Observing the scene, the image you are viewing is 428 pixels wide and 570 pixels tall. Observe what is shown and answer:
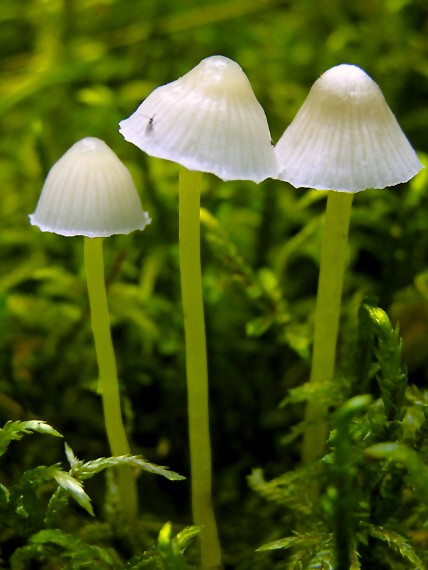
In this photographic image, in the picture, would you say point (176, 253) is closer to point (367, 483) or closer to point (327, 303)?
point (327, 303)

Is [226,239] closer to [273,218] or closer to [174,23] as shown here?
[273,218]


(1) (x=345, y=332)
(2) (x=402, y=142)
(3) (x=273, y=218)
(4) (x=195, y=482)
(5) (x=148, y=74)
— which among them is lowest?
(4) (x=195, y=482)

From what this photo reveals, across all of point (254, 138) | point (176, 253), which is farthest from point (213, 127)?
point (176, 253)

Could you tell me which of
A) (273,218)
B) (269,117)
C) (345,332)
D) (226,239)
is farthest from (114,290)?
(269,117)

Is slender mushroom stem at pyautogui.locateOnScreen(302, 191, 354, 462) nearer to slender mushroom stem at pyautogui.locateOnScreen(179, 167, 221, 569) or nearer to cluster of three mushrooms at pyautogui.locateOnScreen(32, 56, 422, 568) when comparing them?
cluster of three mushrooms at pyautogui.locateOnScreen(32, 56, 422, 568)

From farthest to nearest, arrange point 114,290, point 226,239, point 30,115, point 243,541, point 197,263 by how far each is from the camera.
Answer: point 30,115 < point 114,290 < point 226,239 < point 243,541 < point 197,263

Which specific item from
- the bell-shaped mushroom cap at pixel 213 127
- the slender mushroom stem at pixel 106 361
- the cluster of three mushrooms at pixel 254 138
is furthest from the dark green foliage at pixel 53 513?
the bell-shaped mushroom cap at pixel 213 127

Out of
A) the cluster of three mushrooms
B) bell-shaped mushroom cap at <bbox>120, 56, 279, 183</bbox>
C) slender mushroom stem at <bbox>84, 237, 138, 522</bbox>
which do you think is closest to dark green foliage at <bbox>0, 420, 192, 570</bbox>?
slender mushroom stem at <bbox>84, 237, 138, 522</bbox>
